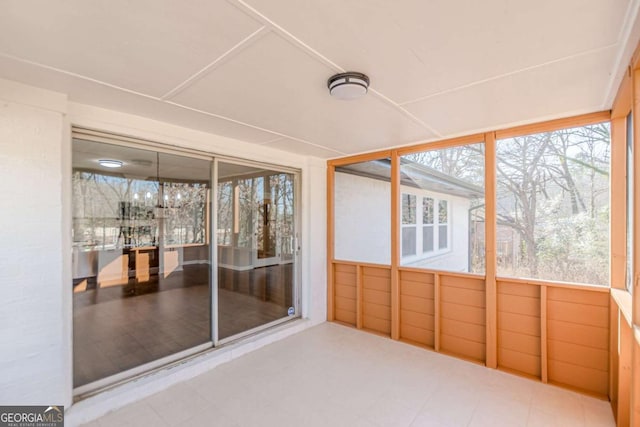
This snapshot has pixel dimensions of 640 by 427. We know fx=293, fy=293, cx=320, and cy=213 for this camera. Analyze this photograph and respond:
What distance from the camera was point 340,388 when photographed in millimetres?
2555

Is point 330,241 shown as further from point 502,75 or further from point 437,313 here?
point 502,75

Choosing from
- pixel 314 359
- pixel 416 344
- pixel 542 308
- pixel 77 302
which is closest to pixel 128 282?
pixel 77 302

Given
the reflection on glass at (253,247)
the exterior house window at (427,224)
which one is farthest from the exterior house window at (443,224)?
the reflection on glass at (253,247)

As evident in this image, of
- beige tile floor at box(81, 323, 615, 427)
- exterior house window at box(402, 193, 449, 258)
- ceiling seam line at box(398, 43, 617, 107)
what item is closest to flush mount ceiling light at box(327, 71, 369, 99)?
ceiling seam line at box(398, 43, 617, 107)

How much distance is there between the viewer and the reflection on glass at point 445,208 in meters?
3.12

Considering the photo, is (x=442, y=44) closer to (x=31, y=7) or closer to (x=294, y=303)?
(x=31, y=7)

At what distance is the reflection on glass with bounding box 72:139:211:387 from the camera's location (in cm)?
244


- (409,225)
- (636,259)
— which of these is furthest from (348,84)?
(409,225)

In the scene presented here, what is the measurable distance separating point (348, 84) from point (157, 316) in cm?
299

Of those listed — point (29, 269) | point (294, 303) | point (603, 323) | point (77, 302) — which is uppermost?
point (29, 269)

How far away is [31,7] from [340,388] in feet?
9.98

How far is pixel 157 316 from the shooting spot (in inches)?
123

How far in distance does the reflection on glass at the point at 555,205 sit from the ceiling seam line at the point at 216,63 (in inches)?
103

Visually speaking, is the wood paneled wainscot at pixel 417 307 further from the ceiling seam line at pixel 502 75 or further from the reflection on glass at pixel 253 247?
the ceiling seam line at pixel 502 75
